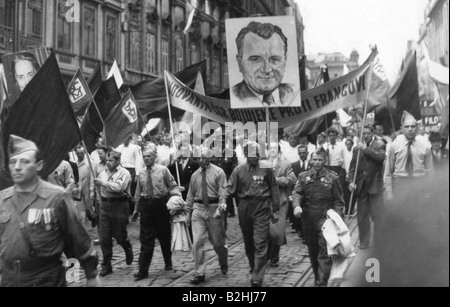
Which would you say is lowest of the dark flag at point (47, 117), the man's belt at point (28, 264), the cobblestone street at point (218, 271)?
the cobblestone street at point (218, 271)

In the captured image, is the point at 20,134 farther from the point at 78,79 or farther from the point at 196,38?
the point at 196,38

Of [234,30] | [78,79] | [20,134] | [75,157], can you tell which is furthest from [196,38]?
[20,134]

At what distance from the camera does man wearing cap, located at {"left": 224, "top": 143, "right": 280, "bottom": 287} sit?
7648 mm

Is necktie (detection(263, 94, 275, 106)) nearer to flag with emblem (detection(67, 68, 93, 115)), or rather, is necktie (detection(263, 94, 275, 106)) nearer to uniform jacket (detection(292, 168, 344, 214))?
uniform jacket (detection(292, 168, 344, 214))

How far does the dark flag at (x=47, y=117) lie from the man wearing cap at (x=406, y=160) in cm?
433

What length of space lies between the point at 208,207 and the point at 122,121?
3722mm

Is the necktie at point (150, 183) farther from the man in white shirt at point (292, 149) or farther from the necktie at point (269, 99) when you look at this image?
the man in white shirt at point (292, 149)

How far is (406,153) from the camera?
8.52 meters

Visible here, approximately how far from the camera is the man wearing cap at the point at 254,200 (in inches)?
301

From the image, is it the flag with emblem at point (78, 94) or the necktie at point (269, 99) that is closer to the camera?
the necktie at point (269, 99)

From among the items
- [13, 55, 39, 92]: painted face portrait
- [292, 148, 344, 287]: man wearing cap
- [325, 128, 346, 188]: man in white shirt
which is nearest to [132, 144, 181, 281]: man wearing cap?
[292, 148, 344, 287]: man wearing cap

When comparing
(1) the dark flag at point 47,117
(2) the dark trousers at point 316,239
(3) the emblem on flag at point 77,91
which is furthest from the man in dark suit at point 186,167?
(1) the dark flag at point 47,117

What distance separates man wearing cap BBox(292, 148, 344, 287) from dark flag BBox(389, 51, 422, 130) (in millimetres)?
3685

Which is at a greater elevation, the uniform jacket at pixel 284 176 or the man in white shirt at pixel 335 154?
the man in white shirt at pixel 335 154
